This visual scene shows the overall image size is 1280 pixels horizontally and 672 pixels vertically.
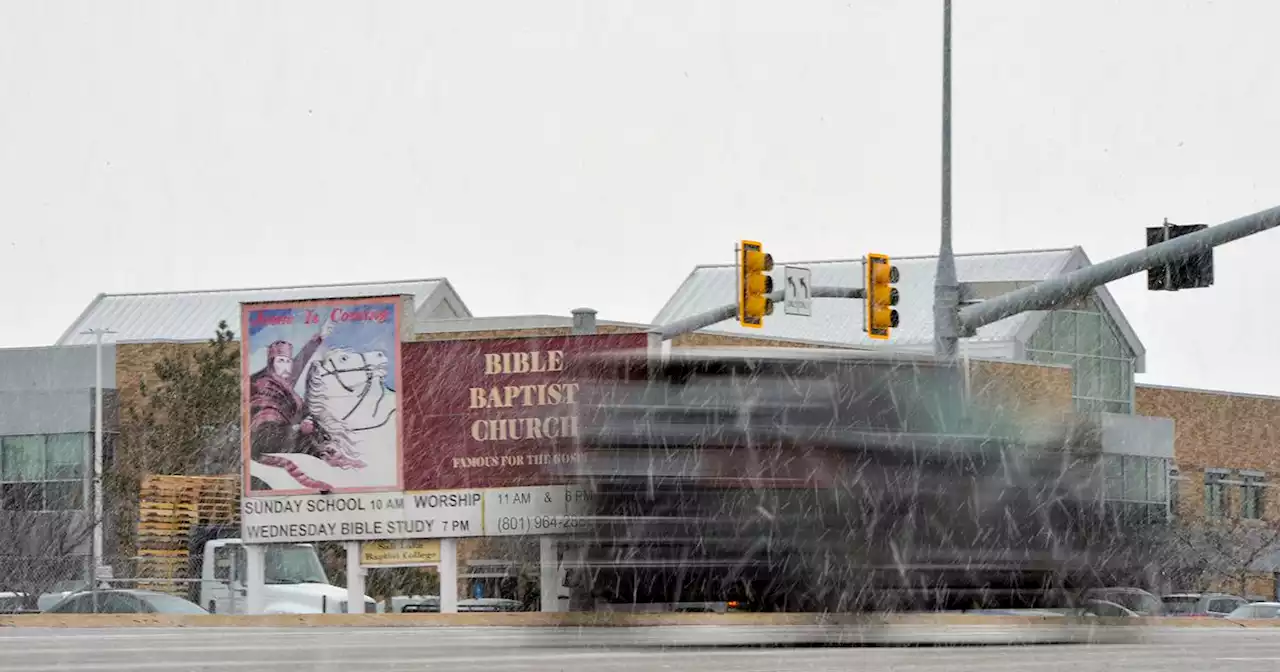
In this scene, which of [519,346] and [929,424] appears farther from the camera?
[519,346]

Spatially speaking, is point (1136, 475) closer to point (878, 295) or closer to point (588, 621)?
point (878, 295)

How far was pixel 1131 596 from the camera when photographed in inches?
807

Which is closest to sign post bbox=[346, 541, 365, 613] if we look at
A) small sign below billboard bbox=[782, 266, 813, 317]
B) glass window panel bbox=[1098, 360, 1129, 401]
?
small sign below billboard bbox=[782, 266, 813, 317]

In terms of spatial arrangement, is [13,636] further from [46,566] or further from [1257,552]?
[1257,552]

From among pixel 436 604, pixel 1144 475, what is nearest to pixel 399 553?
pixel 436 604

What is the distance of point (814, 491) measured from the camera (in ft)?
53.3

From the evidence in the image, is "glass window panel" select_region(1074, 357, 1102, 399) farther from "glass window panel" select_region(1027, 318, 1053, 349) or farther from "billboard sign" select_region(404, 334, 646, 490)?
"billboard sign" select_region(404, 334, 646, 490)

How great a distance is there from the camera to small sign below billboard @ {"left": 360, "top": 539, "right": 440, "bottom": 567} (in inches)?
1394

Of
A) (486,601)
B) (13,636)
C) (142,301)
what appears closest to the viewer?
(13,636)

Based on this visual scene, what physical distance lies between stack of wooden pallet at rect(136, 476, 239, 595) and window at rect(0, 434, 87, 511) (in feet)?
30.5

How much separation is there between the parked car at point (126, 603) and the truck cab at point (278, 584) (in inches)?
190

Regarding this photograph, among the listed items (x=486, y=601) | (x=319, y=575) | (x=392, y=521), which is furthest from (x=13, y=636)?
(x=486, y=601)

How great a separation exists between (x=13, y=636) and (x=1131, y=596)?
1015cm

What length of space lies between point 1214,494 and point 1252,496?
228 cm
